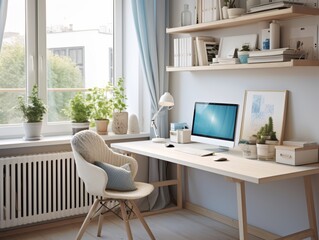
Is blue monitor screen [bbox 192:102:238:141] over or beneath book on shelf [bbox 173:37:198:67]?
beneath

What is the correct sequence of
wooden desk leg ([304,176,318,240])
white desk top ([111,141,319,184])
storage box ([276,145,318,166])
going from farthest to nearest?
wooden desk leg ([304,176,318,240]) → storage box ([276,145,318,166]) → white desk top ([111,141,319,184])

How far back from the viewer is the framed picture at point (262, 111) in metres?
3.26

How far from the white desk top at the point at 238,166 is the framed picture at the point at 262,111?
22 cm

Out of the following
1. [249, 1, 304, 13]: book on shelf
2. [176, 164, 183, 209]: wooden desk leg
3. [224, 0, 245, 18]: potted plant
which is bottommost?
[176, 164, 183, 209]: wooden desk leg

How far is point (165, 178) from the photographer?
4.42 metres

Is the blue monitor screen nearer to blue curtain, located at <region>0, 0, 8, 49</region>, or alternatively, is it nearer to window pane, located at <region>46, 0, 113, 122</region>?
window pane, located at <region>46, 0, 113, 122</region>

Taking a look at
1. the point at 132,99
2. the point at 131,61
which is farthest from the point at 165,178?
the point at 131,61

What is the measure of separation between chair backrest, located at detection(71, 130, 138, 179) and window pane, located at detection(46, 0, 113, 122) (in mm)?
839

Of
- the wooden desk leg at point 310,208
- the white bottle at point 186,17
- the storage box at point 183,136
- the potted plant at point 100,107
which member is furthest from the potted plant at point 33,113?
the wooden desk leg at point 310,208

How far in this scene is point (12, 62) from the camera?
3887 millimetres

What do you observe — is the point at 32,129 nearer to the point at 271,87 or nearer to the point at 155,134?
the point at 155,134

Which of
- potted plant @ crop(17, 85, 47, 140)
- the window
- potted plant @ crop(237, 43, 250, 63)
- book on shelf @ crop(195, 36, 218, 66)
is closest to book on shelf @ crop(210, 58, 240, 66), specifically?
potted plant @ crop(237, 43, 250, 63)

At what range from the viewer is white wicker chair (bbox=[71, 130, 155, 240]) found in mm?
3123

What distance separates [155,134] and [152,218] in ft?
2.43
